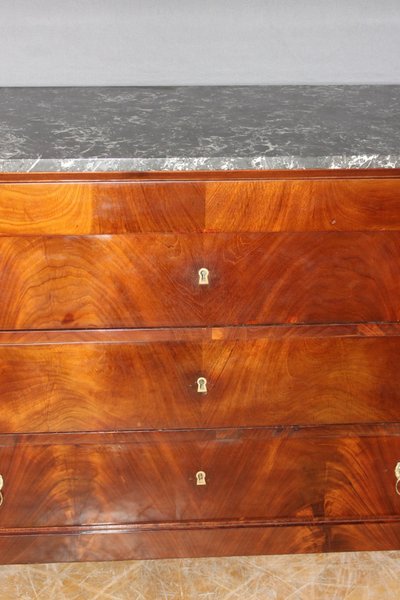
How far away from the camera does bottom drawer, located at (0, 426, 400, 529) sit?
4.55 feet

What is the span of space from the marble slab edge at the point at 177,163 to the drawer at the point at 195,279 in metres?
0.11

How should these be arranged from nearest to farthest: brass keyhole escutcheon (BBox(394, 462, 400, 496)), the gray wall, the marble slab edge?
the marble slab edge
brass keyhole escutcheon (BBox(394, 462, 400, 496))
the gray wall

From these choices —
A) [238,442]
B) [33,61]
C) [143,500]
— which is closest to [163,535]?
[143,500]

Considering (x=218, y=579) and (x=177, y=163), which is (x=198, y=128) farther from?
(x=218, y=579)

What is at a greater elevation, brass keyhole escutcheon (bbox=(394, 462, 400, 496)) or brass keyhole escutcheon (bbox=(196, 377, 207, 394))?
brass keyhole escutcheon (bbox=(196, 377, 207, 394))

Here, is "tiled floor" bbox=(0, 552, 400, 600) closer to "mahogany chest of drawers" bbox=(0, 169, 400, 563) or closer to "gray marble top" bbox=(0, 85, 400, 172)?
"mahogany chest of drawers" bbox=(0, 169, 400, 563)

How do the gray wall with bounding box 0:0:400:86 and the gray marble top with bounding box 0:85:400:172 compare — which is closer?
the gray marble top with bounding box 0:85:400:172

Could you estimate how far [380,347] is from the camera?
4.42ft

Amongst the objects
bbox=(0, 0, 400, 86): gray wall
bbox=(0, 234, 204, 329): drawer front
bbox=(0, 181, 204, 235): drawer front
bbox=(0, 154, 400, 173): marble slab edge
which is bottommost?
bbox=(0, 234, 204, 329): drawer front

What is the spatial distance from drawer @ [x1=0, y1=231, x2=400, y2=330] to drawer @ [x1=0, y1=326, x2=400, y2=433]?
0.11ft

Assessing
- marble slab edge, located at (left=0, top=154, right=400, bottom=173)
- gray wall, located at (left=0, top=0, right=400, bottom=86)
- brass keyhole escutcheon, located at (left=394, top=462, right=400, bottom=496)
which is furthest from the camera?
gray wall, located at (left=0, top=0, right=400, bottom=86)

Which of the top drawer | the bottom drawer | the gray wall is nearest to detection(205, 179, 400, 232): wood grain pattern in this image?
the top drawer

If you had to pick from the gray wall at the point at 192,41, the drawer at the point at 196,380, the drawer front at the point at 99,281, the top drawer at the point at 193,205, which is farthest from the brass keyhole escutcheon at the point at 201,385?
the gray wall at the point at 192,41

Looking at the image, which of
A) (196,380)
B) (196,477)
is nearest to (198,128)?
(196,380)
